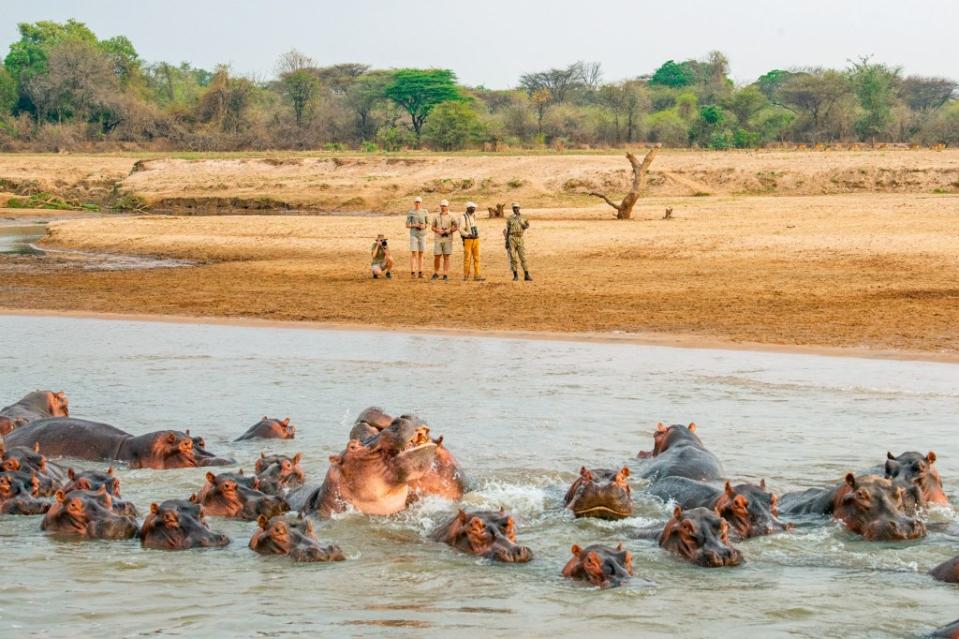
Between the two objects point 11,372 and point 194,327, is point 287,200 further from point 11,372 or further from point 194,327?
point 11,372

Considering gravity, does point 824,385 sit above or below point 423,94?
below

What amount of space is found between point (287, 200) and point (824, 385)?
96.1 ft

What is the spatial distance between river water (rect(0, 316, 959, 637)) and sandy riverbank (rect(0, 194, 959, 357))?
130cm

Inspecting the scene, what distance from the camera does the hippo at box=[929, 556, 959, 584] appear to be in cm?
680

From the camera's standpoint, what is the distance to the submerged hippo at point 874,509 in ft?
24.8

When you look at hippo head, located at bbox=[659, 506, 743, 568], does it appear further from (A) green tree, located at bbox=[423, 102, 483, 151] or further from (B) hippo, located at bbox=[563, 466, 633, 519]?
(A) green tree, located at bbox=[423, 102, 483, 151]

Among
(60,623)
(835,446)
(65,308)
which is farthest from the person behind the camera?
(65,308)

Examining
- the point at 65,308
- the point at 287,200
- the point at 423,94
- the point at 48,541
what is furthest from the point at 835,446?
the point at 423,94

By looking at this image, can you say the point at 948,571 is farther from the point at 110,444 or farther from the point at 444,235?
the point at 444,235

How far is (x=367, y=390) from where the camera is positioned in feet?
42.6

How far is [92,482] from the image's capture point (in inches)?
327

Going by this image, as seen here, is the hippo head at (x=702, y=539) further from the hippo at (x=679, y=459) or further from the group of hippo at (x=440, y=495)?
the hippo at (x=679, y=459)

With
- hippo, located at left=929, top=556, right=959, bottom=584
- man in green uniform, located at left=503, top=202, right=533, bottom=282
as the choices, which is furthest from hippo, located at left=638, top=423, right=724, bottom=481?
man in green uniform, located at left=503, top=202, right=533, bottom=282

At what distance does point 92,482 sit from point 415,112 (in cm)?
5428
